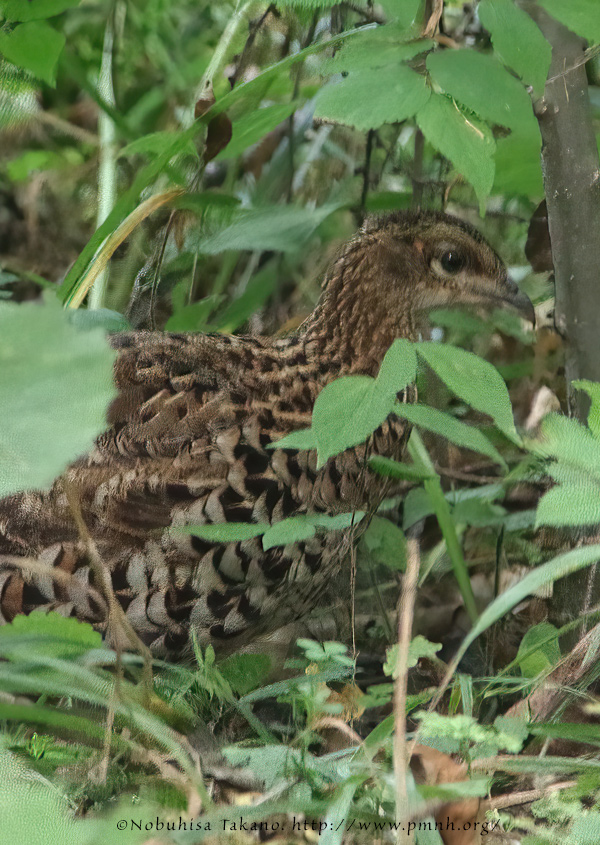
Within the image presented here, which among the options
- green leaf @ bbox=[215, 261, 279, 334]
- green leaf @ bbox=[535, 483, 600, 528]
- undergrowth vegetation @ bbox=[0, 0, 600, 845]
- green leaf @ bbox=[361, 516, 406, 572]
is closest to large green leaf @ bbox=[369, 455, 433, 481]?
undergrowth vegetation @ bbox=[0, 0, 600, 845]

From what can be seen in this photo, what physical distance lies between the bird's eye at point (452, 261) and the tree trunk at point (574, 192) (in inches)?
14.7

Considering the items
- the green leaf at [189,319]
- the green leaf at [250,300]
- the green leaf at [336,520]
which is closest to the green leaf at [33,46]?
the green leaf at [189,319]

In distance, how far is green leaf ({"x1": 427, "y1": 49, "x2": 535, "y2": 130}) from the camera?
3.90ft

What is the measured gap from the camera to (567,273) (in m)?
1.52

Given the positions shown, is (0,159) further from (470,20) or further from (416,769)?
(416,769)

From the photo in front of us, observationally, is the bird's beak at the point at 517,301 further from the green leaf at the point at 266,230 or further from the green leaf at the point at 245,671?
the green leaf at the point at 245,671

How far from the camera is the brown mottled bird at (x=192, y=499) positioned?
4.76ft

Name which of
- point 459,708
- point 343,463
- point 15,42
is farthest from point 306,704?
point 15,42

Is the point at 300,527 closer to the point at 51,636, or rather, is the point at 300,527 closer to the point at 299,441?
the point at 299,441

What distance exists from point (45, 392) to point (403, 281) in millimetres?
1172

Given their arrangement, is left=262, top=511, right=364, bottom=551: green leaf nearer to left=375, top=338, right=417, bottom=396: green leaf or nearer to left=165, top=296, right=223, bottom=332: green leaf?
left=375, top=338, right=417, bottom=396: green leaf

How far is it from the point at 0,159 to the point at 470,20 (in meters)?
1.56

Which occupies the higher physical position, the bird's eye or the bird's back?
the bird's eye

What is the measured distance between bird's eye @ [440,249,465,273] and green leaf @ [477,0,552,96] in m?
0.64
